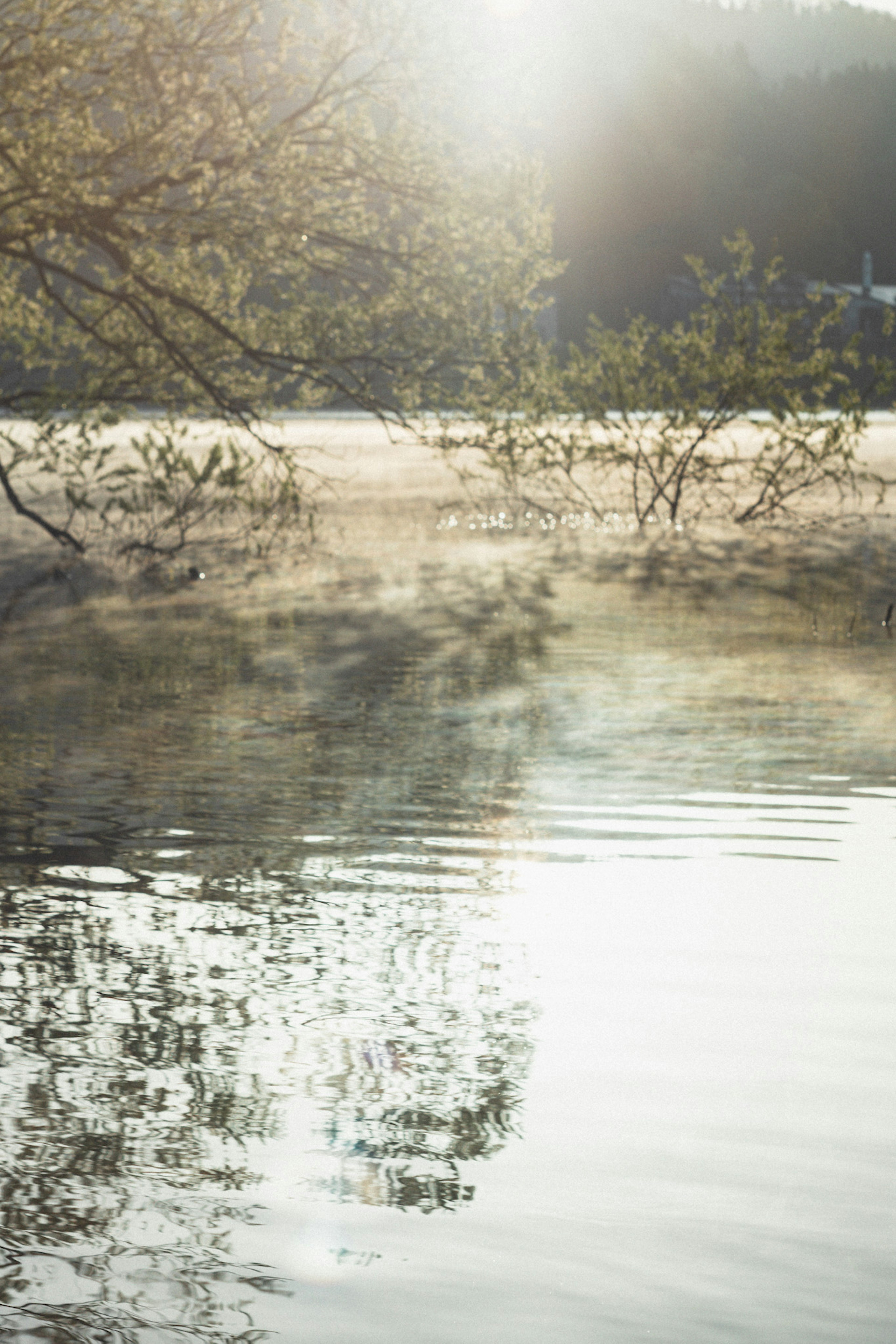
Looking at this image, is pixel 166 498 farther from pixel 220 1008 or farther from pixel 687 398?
pixel 220 1008

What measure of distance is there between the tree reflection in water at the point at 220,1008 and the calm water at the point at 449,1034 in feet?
0.05

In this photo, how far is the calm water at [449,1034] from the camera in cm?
387

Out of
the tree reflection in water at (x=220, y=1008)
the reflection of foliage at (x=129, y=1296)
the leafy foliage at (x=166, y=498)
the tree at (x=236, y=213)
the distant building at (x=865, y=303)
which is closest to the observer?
the reflection of foliage at (x=129, y=1296)

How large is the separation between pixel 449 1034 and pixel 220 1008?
688 mm

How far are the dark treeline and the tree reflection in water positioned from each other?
74247 millimetres

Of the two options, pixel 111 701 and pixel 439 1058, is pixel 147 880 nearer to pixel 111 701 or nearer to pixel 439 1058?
pixel 439 1058

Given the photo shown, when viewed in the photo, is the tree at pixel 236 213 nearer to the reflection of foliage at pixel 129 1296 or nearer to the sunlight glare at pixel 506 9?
the sunlight glare at pixel 506 9

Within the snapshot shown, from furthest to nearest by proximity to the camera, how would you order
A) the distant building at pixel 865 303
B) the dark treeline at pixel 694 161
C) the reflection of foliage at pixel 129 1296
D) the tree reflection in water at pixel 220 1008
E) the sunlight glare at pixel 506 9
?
the dark treeline at pixel 694 161 → the distant building at pixel 865 303 → the sunlight glare at pixel 506 9 → the tree reflection in water at pixel 220 1008 → the reflection of foliage at pixel 129 1296

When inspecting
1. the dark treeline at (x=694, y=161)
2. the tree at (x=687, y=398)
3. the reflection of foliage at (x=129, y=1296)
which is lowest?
the reflection of foliage at (x=129, y=1296)

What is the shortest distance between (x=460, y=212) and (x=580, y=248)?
236ft

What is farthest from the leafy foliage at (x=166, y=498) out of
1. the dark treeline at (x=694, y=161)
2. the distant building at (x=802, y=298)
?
the dark treeline at (x=694, y=161)

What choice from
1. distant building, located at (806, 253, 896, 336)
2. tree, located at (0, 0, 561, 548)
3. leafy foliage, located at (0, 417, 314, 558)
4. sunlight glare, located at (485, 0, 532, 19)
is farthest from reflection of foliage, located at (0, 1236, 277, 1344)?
distant building, located at (806, 253, 896, 336)

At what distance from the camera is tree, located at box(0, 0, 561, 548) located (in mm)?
16906

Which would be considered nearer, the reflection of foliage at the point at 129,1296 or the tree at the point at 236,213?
the reflection of foliage at the point at 129,1296
